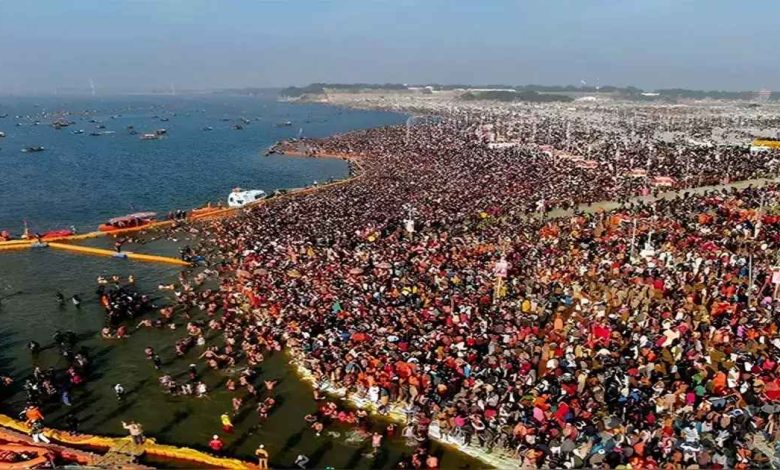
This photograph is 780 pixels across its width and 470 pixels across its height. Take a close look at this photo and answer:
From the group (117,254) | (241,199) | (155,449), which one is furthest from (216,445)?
(241,199)

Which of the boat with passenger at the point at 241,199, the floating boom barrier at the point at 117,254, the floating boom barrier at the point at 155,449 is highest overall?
the boat with passenger at the point at 241,199

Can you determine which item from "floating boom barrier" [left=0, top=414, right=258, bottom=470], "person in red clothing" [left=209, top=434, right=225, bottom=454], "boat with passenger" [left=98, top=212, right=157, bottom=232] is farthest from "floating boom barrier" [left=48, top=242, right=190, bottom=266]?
"person in red clothing" [left=209, top=434, right=225, bottom=454]

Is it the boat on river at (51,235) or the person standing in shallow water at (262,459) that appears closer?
the person standing in shallow water at (262,459)

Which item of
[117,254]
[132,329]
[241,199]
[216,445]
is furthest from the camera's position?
[241,199]

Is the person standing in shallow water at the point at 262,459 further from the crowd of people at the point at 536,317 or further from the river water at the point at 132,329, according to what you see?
the crowd of people at the point at 536,317

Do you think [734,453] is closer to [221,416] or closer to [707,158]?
[221,416]

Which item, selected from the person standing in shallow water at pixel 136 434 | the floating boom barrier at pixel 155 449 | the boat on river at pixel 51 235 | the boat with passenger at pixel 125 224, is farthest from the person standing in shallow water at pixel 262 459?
the boat with passenger at pixel 125 224

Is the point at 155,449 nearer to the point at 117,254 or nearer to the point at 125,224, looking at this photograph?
the point at 117,254

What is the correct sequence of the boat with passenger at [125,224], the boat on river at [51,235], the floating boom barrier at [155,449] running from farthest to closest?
the boat with passenger at [125,224]
the boat on river at [51,235]
the floating boom barrier at [155,449]
